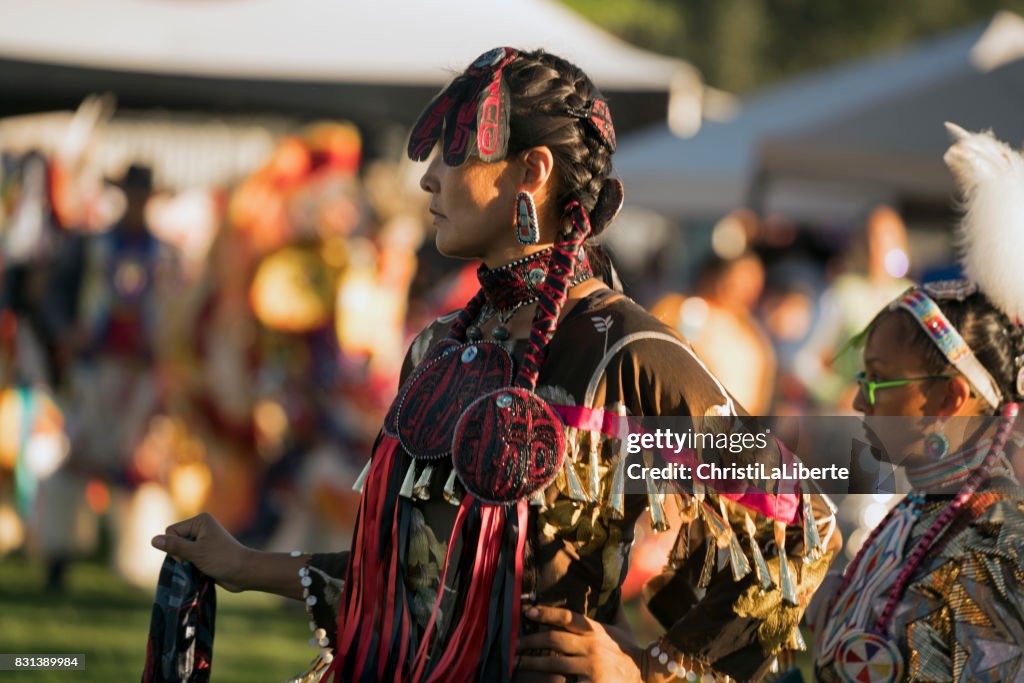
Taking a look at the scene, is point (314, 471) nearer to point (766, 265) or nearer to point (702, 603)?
point (766, 265)

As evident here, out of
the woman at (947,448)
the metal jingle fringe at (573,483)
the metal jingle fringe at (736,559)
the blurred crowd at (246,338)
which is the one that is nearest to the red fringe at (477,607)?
the metal jingle fringe at (573,483)

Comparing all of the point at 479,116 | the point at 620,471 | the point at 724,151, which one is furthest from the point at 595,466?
the point at 724,151

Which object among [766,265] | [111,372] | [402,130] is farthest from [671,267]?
[111,372]

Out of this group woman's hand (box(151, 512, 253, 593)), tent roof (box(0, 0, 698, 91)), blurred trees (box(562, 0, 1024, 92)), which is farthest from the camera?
blurred trees (box(562, 0, 1024, 92))

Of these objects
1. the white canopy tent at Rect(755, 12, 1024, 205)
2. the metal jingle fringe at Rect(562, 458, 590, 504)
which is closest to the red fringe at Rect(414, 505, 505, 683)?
the metal jingle fringe at Rect(562, 458, 590, 504)

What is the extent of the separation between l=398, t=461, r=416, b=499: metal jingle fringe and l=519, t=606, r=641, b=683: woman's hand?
28 centimetres

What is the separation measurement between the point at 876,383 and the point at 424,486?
97cm

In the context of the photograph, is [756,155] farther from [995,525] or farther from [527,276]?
[527,276]

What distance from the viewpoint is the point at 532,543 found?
234cm

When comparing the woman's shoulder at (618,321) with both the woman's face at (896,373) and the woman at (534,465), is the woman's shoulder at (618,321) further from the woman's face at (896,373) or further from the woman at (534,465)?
the woman's face at (896,373)

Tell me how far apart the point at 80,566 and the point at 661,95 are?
622 cm

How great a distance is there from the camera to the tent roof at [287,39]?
458 inches

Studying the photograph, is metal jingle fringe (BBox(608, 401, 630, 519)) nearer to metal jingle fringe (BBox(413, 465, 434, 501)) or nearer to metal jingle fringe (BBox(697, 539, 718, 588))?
metal jingle fringe (BBox(697, 539, 718, 588))

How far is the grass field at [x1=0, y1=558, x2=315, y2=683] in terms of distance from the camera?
584 cm
